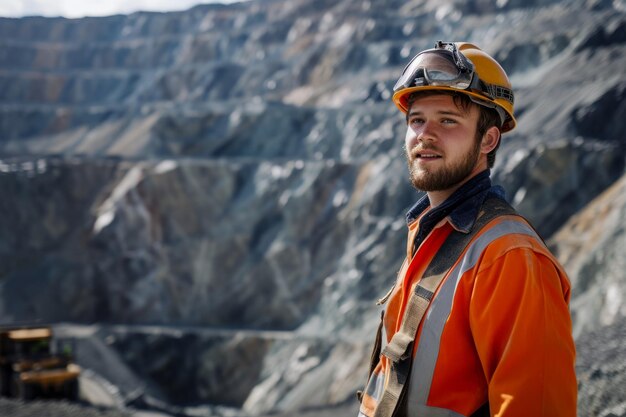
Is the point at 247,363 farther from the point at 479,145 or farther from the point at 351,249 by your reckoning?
the point at 479,145

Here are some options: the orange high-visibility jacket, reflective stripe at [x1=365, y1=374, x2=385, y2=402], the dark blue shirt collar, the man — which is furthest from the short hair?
reflective stripe at [x1=365, y1=374, x2=385, y2=402]

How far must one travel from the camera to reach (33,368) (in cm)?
2225

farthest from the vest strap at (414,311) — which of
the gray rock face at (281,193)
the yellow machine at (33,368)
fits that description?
the yellow machine at (33,368)

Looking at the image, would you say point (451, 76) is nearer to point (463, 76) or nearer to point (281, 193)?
point (463, 76)

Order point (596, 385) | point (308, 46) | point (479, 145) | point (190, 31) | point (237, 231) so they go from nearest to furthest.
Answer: point (479, 145), point (596, 385), point (237, 231), point (308, 46), point (190, 31)

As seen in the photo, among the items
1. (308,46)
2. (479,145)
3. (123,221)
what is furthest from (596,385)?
(308,46)

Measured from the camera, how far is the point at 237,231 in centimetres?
4128

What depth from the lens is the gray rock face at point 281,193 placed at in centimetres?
2975

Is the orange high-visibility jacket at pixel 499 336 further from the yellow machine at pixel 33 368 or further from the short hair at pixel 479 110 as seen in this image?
the yellow machine at pixel 33 368

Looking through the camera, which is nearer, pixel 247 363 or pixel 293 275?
pixel 247 363

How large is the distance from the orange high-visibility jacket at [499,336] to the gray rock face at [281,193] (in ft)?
58.4

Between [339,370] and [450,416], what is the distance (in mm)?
26096

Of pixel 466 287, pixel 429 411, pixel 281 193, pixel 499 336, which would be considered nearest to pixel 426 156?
Result: pixel 466 287

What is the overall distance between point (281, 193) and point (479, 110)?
Result: 38200mm
